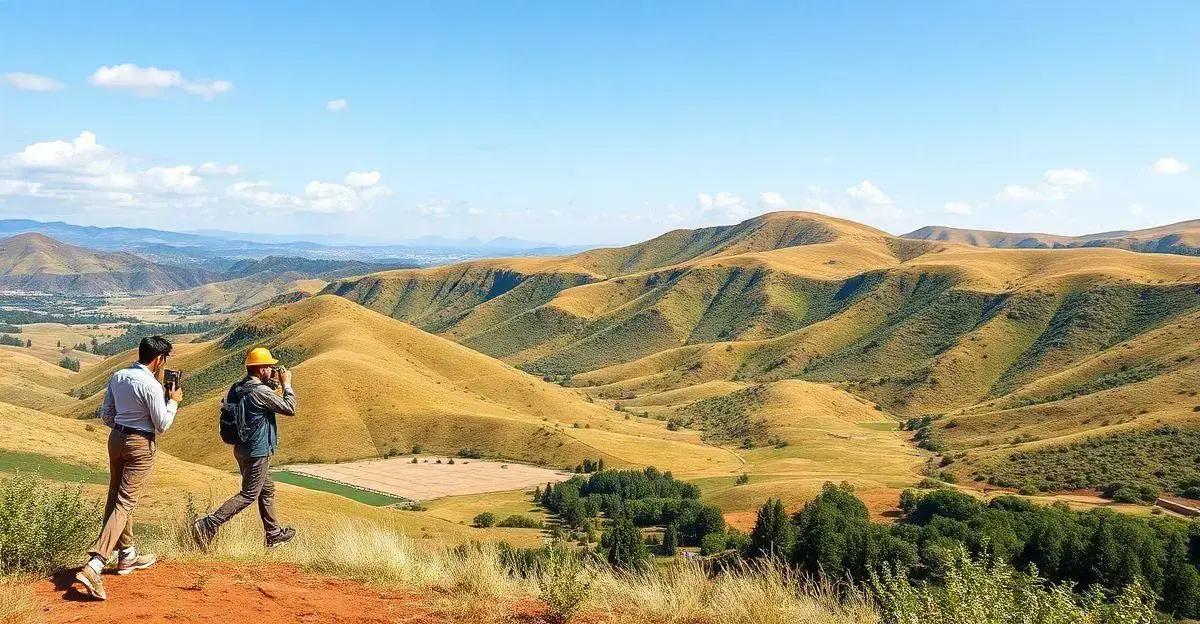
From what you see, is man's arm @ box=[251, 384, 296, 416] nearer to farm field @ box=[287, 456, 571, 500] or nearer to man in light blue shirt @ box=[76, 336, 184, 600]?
man in light blue shirt @ box=[76, 336, 184, 600]

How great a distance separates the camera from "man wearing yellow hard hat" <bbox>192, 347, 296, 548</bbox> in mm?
11289

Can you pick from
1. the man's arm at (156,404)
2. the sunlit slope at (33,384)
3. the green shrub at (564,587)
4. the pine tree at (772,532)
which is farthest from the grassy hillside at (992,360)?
the sunlit slope at (33,384)

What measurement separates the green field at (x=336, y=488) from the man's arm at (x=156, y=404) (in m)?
Result: 75.2

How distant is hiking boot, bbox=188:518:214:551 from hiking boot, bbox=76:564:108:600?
245 centimetres

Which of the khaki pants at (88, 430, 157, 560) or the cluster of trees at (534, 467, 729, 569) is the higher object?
the khaki pants at (88, 430, 157, 560)

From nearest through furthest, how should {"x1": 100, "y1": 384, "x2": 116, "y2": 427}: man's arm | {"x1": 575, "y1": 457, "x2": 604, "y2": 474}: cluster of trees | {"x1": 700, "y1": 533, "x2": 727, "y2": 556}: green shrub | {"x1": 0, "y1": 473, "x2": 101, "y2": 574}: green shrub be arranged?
{"x1": 0, "y1": 473, "x2": 101, "y2": 574}: green shrub → {"x1": 100, "y1": 384, "x2": 116, "y2": 427}: man's arm → {"x1": 700, "y1": 533, "x2": 727, "y2": 556}: green shrub → {"x1": 575, "y1": 457, "x2": 604, "y2": 474}: cluster of trees

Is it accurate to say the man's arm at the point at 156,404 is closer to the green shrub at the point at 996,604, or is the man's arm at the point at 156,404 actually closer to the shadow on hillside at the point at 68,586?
the shadow on hillside at the point at 68,586

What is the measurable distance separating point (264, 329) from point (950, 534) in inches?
6383

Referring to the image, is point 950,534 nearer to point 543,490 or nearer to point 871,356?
point 543,490

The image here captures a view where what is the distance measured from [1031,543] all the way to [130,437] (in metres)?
53.1

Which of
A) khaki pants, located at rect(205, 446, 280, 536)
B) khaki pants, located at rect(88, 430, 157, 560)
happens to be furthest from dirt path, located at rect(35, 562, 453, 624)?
khaki pants, located at rect(205, 446, 280, 536)

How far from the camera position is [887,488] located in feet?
243

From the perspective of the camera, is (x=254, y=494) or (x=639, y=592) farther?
(x=254, y=494)

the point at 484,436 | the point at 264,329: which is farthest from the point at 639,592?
the point at 264,329
